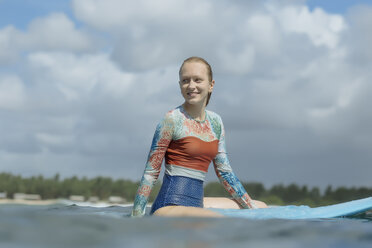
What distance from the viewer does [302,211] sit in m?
4.94

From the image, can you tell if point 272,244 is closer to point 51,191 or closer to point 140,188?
point 140,188

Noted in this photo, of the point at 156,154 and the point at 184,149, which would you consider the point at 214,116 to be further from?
the point at 156,154

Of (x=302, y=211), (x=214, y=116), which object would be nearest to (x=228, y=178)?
(x=214, y=116)

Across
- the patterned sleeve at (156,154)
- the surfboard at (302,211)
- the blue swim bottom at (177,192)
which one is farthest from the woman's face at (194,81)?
the surfboard at (302,211)

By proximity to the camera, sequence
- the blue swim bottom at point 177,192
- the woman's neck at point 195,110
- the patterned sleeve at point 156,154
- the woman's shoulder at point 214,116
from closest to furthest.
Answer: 1. the patterned sleeve at point 156,154
2. the blue swim bottom at point 177,192
3. the woman's neck at point 195,110
4. the woman's shoulder at point 214,116

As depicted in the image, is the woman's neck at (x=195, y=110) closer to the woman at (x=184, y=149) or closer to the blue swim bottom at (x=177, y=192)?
the woman at (x=184, y=149)

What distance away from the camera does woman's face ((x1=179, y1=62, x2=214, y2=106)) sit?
4.55 metres

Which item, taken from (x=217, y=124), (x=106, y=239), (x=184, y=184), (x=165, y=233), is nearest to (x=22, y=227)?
(x=106, y=239)

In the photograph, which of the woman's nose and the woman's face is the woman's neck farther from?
the woman's nose

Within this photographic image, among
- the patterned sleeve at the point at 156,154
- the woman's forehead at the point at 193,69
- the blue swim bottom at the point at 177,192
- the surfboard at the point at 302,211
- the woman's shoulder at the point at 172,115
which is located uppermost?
the woman's forehead at the point at 193,69

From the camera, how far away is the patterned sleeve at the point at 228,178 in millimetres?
5254

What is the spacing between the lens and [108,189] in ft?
42.4

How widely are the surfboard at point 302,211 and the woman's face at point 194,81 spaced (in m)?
1.16

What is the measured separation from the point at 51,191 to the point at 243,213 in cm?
925
